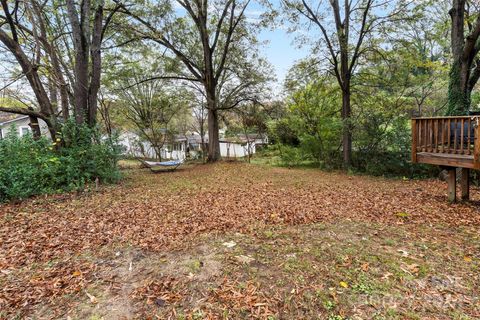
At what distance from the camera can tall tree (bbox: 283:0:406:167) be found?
7.83 metres

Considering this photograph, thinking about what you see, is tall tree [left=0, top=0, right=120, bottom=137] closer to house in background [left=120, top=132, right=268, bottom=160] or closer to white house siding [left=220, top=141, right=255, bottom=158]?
house in background [left=120, top=132, right=268, bottom=160]

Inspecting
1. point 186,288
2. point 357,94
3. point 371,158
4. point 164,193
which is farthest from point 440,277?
point 357,94

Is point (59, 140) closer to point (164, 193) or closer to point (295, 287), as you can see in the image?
point (164, 193)

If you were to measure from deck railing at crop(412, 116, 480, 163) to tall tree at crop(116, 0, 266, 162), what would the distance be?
22.7ft

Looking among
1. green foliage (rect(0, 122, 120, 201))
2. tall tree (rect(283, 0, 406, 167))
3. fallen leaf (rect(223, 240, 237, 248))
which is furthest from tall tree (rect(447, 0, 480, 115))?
green foliage (rect(0, 122, 120, 201))

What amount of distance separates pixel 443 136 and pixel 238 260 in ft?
13.9

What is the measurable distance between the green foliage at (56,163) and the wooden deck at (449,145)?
674 centimetres

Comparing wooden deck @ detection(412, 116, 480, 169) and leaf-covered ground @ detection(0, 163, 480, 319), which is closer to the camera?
leaf-covered ground @ detection(0, 163, 480, 319)

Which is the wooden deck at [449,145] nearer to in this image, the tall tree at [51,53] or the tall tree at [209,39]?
the tall tree at [209,39]

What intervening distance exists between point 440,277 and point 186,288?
7.16 feet

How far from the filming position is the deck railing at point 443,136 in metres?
3.90

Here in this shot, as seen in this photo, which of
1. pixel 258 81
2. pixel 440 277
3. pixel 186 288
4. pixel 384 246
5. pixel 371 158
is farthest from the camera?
pixel 258 81

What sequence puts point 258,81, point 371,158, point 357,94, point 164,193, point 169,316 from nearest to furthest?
1. point 169,316
2. point 164,193
3. point 371,158
4. point 357,94
5. point 258,81

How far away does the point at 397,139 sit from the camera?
7875 millimetres
